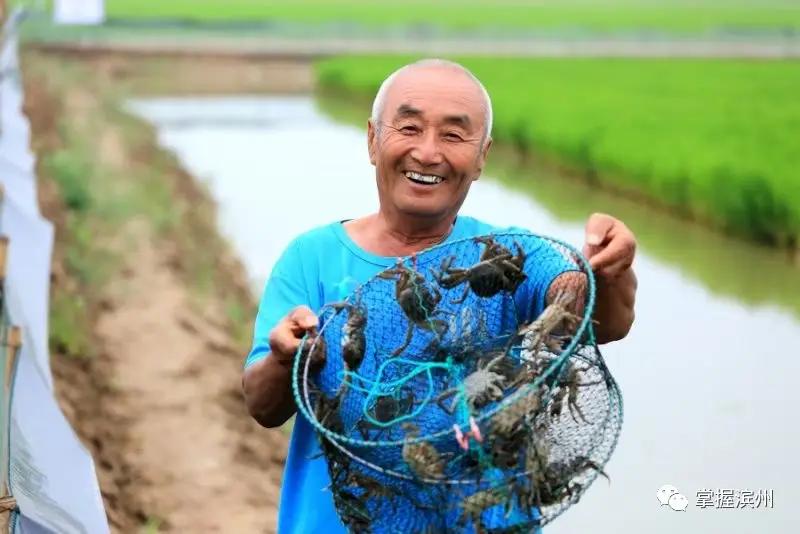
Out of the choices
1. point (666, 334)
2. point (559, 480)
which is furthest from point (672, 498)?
point (559, 480)

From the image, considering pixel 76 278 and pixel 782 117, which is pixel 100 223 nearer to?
pixel 76 278

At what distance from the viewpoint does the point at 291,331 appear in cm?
201

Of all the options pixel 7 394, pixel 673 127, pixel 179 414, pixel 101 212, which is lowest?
pixel 673 127

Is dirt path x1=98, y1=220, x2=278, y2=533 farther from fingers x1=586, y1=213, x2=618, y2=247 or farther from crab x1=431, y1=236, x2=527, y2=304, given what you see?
fingers x1=586, y1=213, x2=618, y2=247

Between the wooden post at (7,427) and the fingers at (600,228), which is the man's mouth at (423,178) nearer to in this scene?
the fingers at (600,228)

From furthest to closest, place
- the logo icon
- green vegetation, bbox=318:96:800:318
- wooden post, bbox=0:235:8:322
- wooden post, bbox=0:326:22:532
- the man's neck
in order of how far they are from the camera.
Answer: green vegetation, bbox=318:96:800:318
the logo icon
wooden post, bbox=0:235:8:322
wooden post, bbox=0:326:22:532
the man's neck

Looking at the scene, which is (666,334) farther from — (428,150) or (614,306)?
(428,150)

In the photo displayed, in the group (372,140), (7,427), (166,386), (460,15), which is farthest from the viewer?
(460,15)

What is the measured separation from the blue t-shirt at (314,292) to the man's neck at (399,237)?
1cm

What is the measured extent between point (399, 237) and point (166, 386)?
402cm

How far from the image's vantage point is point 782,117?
49.8ft

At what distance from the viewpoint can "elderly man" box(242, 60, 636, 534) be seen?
2094 mm

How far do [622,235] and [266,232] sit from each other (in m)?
9.03

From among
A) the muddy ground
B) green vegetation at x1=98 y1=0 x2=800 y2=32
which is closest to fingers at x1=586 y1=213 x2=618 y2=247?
the muddy ground
